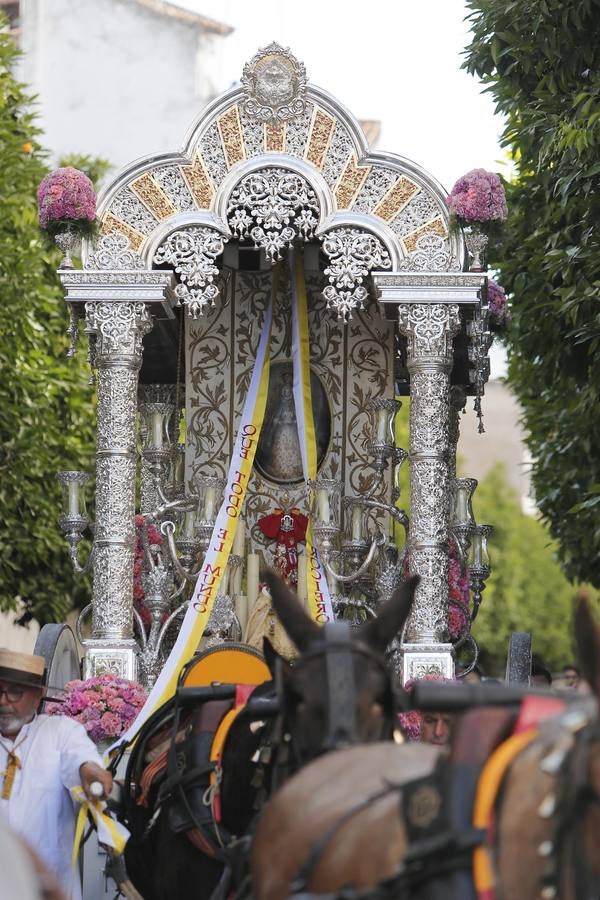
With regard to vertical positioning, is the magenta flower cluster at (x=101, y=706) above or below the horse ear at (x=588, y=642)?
above

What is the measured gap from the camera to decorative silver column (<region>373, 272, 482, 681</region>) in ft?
41.5

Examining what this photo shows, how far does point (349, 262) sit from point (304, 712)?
274 inches

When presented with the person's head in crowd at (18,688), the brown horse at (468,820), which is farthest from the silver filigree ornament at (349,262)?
the brown horse at (468,820)

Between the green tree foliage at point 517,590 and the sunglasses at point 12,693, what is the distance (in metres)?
43.8

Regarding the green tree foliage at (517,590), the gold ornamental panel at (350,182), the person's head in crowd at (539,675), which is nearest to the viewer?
the gold ornamental panel at (350,182)

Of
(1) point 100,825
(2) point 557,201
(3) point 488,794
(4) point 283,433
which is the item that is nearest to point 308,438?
(4) point 283,433

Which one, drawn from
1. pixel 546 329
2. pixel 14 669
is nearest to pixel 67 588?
pixel 546 329

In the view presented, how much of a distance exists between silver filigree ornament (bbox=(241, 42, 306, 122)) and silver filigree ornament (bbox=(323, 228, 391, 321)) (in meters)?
0.98

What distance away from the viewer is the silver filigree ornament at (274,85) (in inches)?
513

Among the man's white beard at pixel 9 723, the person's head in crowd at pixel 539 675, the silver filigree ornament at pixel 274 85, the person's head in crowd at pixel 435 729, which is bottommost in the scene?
the person's head in crowd at pixel 435 729

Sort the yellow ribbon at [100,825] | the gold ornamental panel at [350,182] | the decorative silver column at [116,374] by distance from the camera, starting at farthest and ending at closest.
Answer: the gold ornamental panel at [350,182] → the decorative silver column at [116,374] → the yellow ribbon at [100,825]

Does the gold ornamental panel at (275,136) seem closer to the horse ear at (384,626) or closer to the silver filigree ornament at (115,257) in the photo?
the silver filigree ornament at (115,257)

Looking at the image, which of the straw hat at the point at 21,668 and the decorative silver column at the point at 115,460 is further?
the decorative silver column at the point at 115,460

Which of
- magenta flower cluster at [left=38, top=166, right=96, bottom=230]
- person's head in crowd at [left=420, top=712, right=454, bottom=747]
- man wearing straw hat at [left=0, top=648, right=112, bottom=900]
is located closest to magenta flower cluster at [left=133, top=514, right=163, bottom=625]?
magenta flower cluster at [left=38, top=166, right=96, bottom=230]
